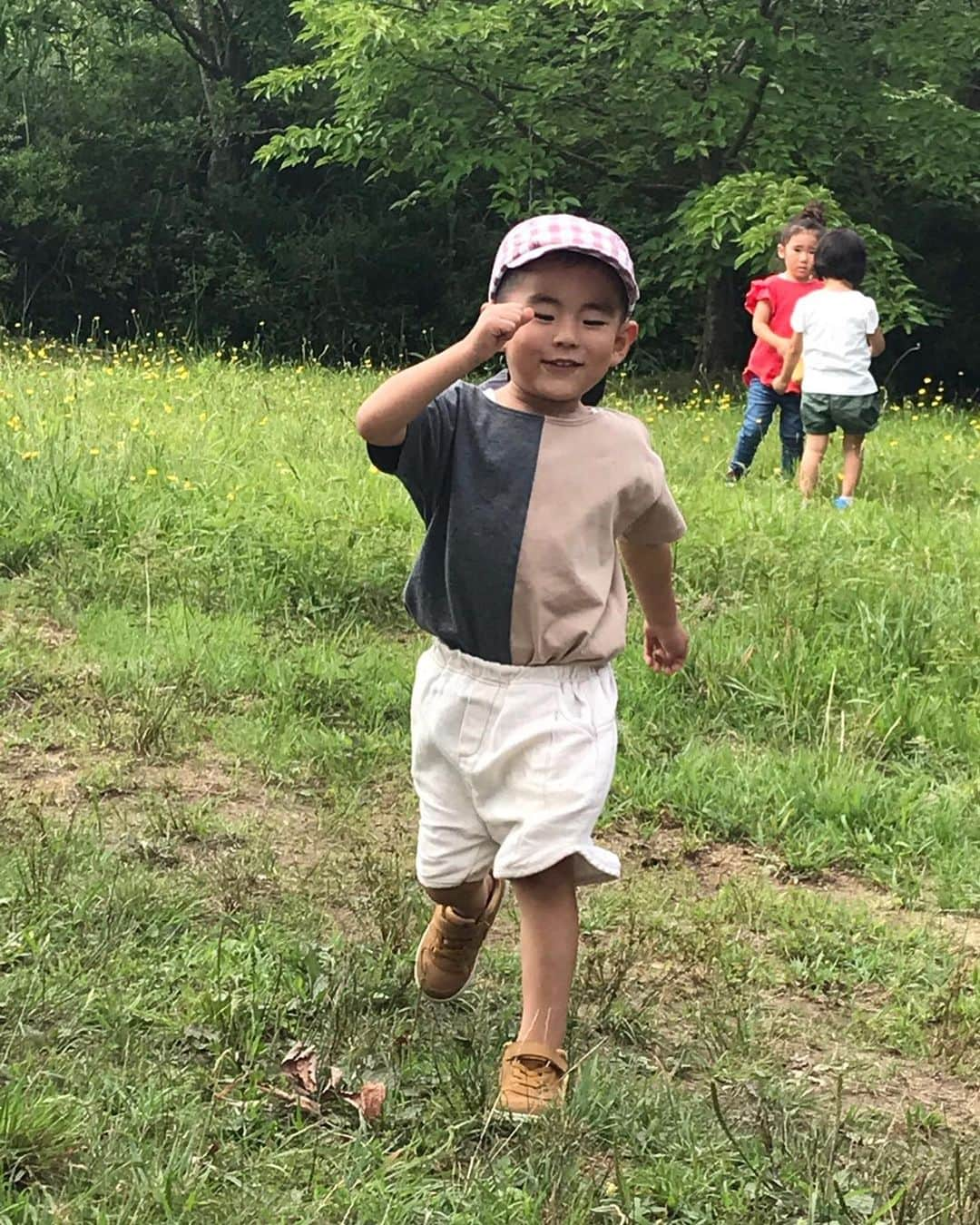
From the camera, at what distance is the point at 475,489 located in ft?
8.17

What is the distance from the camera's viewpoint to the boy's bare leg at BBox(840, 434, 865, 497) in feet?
25.4

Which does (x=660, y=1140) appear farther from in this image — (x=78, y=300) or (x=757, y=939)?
(x=78, y=300)

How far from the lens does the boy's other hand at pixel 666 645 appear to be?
2.89m

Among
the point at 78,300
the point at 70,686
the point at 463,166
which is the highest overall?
the point at 463,166

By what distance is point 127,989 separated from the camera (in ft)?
8.73

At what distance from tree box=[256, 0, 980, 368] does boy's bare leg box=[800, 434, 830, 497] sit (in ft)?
20.0

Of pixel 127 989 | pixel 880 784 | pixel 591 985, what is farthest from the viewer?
pixel 880 784

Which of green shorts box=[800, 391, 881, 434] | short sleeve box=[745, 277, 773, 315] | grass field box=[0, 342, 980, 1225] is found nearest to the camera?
grass field box=[0, 342, 980, 1225]

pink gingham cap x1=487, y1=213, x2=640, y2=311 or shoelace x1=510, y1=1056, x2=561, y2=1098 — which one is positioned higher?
pink gingham cap x1=487, y1=213, x2=640, y2=311

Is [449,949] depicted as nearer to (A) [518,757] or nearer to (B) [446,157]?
(A) [518,757]

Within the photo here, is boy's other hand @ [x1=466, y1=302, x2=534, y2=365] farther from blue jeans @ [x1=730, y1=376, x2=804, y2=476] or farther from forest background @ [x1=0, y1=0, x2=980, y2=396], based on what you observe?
forest background @ [x1=0, y1=0, x2=980, y2=396]

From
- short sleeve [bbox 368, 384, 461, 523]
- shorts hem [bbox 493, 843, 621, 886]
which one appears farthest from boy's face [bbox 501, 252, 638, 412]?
shorts hem [bbox 493, 843, 621, 886]

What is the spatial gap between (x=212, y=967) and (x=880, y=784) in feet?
7.13

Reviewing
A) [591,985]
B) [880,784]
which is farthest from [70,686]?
[880,784]
